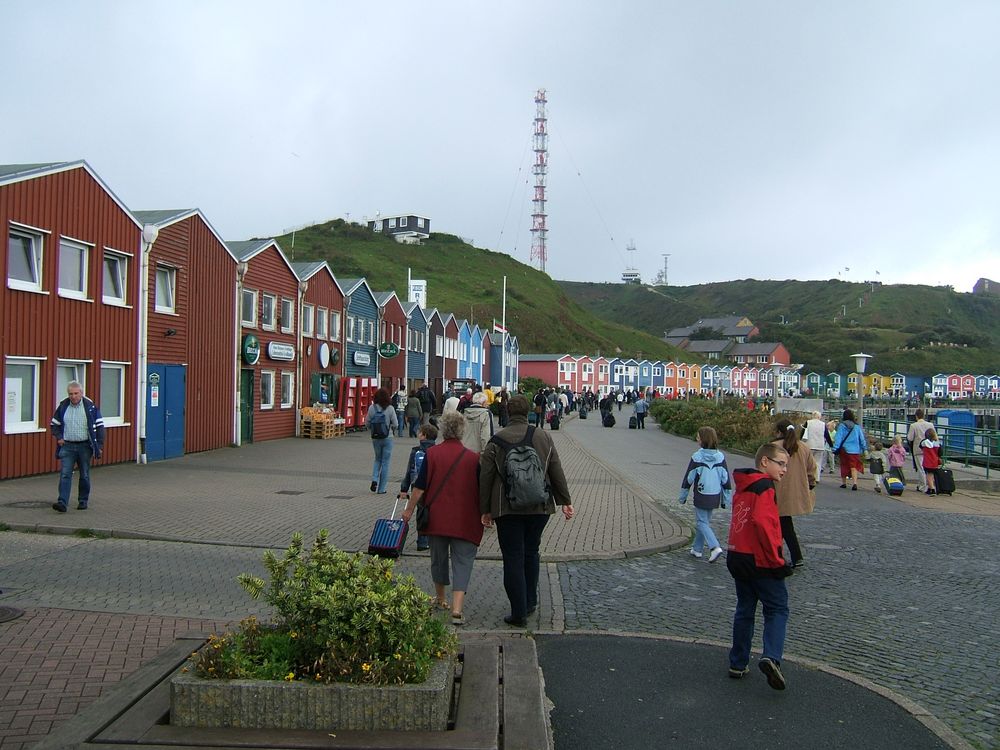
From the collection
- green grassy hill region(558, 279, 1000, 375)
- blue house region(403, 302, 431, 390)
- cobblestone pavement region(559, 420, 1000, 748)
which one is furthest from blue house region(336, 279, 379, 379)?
green grassy hill region(558, 279, 1000, 375)

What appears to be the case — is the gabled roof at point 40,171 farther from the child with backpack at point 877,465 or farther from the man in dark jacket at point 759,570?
the child with backpack at point 877,465

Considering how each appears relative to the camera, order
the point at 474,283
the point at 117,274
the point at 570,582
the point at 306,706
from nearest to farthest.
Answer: the point at 306,706 → the point at 570,582 → the point at 117,274 → the point at 474,283

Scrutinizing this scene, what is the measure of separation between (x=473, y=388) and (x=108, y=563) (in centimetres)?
3155

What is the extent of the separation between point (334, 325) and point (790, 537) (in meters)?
26.0

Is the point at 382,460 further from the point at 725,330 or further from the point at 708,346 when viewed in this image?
the point at 725,330

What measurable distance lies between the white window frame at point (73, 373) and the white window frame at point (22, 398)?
0.46 m

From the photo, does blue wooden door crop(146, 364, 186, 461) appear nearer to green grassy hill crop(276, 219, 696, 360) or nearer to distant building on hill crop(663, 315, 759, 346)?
green grassy hill crop(276, 219, 696, 360)

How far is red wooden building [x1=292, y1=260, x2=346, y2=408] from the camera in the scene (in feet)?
97.8

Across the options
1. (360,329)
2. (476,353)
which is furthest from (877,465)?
(476,353)

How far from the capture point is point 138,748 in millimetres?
3639

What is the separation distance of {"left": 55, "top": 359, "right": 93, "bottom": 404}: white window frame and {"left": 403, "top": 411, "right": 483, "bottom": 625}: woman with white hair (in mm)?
12226

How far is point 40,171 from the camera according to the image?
15414 mm

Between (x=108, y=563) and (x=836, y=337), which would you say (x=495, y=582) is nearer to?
(x=108, y=563)

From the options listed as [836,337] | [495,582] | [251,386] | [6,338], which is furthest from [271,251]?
[836,337]
